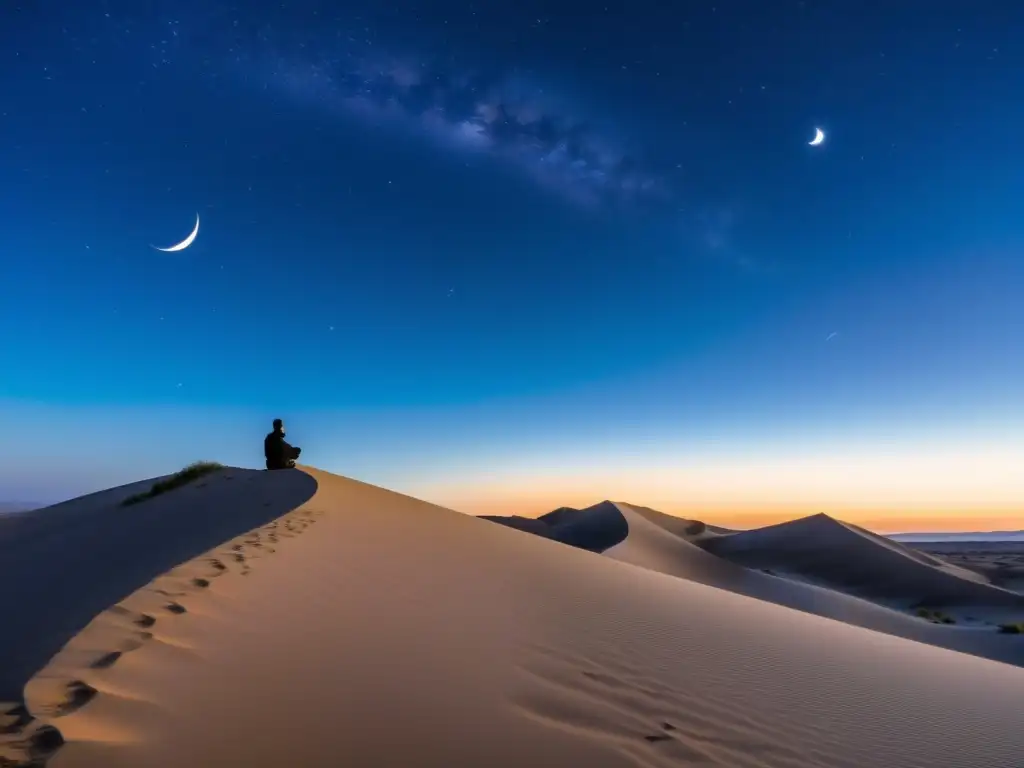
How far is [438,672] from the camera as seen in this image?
4012 millimetres

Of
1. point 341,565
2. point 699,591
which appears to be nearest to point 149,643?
point 341,565

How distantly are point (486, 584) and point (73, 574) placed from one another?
490 cm

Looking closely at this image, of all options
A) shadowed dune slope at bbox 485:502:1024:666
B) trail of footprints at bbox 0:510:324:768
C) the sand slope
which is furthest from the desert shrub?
trail of footprints at bbox 0:510:324:768

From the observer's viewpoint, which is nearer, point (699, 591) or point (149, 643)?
point (149, 643)

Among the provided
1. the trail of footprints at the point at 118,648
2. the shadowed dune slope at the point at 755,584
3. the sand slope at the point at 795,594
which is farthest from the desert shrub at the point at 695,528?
the trail of footprints at the point at 118,648

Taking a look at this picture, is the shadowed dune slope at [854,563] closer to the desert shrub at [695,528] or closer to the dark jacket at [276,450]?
the desert shrub at [695,528]

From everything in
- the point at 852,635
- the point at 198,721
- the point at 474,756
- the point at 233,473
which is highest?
the point at 233,473

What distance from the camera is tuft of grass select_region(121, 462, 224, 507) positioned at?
1298cm

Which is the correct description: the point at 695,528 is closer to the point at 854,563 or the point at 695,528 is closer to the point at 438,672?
the point at 854,563

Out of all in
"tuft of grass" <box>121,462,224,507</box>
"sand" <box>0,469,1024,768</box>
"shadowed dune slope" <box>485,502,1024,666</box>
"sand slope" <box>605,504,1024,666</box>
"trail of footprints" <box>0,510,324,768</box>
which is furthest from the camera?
"shadowed dune slope" <box>485,502,1024,666</box>

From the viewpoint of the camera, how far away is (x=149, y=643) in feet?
12.1

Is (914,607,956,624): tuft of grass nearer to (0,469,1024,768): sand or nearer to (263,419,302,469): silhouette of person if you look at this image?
(0,469,1024,768): sand

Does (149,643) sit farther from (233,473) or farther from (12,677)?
(233,473)

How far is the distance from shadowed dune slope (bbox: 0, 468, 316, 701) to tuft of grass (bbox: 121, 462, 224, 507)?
16.3 inches
